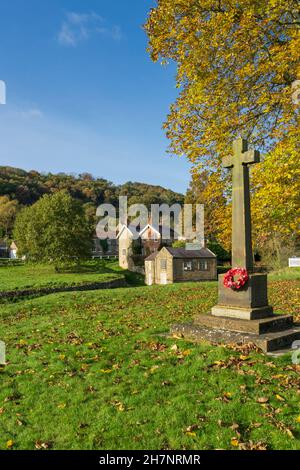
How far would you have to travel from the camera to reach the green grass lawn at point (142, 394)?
554 cm

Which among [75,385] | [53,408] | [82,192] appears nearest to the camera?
[53,408]

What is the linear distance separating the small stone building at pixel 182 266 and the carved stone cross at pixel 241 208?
1393 inches

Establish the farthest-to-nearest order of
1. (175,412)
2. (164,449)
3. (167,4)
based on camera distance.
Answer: (167,4) < (175,412) < (164,449)

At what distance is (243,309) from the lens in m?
9.48

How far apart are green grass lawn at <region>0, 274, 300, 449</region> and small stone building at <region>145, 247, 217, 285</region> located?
112 feet

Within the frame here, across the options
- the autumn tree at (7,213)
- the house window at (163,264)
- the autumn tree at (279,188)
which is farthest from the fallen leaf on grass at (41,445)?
the autumn tree at (7,213)

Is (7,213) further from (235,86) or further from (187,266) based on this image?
(235,86)

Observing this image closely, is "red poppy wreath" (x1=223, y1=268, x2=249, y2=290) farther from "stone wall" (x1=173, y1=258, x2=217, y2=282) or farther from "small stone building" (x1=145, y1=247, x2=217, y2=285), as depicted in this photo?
"stone wall" (x1=173, y1=258, x2=217, y2=282)

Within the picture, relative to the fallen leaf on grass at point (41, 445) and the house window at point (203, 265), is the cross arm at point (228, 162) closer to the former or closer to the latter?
the fallen leaf on grass at point (41, 445)

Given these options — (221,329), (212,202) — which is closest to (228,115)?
(212,202)

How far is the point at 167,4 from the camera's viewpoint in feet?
44.7

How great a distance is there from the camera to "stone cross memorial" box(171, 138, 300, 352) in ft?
29.3
